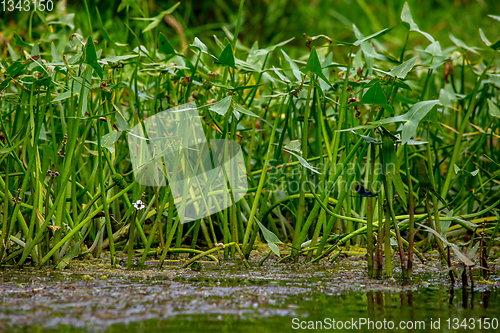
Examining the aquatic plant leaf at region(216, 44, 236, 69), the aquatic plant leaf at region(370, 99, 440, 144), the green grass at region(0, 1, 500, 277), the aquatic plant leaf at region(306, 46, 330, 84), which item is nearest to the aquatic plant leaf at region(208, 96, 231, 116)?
the green grass at region(0, 1, 500, 277)

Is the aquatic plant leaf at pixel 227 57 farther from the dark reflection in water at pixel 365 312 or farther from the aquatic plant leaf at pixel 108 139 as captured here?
the dark reflection in water at pixel 365 312

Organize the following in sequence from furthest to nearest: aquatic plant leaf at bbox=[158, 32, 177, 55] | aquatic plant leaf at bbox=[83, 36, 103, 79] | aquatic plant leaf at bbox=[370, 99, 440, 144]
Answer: aquatic plant leaf at bbox=[158, 32, 177, 55] → aquatic plant leaf at bbox=[83, 36, 103, 79] → aquatic plant leaf at bbox=[370, 99, 440, 144]

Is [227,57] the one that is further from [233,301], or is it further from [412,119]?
[233,301]

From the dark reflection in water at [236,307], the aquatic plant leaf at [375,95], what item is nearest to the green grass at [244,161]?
the aquatic plant leaf at [375,95]

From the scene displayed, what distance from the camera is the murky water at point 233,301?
693mm

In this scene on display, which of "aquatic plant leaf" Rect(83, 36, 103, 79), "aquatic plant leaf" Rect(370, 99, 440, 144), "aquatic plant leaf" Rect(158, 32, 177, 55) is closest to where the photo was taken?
"aquatic plant leaf" Rect(370, 99, 440, 144)

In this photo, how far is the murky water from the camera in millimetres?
693

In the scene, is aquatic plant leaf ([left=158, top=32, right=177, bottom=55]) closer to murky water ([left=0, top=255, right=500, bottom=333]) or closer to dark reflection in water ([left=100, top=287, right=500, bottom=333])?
murky water ([left=0, top=255, right=500, bottom=333])

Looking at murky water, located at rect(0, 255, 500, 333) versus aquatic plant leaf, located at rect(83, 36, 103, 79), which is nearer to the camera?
murky water, located at rect(0, 255, 500, 333)

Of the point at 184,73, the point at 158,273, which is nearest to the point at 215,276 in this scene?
the point at 158,273

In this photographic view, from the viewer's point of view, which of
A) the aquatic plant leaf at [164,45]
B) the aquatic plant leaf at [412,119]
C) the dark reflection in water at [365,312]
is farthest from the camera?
the aquatic plant leaf at [164,45]

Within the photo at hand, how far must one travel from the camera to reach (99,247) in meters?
1.19

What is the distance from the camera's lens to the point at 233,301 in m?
0.81

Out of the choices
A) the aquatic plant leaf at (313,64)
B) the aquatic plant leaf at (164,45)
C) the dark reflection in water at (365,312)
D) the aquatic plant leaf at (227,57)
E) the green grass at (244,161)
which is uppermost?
the aquatic plant leaf at (164,45)
